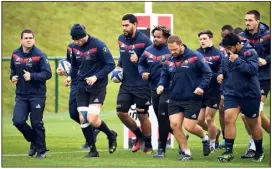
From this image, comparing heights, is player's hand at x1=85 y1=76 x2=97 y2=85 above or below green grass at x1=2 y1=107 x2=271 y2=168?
above

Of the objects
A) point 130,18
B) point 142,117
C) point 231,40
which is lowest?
point 142,117

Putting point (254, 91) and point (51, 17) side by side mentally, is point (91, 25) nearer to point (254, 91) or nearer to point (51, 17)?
point (51, 17)

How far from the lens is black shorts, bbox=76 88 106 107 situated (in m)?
17.0

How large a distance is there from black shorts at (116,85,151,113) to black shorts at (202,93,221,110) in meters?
1.08

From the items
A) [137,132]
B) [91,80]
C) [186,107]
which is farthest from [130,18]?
[186,107]

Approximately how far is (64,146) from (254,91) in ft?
15.3

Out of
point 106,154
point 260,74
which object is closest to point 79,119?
point 106,154

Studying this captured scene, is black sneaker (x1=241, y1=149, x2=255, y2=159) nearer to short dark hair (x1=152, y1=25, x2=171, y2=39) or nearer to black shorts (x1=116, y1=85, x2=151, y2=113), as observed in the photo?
black shorts (x1=116, y1=85, x2=151, y2=113)

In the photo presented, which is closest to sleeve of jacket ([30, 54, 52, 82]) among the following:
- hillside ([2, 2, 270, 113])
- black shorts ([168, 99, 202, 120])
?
black shorts ([168, 99, 202, 120])

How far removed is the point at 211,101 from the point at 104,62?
237cm

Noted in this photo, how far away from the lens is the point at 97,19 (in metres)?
36.2

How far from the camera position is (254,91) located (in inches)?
628

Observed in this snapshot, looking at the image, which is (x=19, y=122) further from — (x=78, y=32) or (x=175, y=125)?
(x=175, y=125)

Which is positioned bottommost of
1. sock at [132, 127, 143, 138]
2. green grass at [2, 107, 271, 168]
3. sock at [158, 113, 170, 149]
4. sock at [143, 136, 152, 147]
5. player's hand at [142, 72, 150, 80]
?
green grass at [2, 107, 271, 168]
